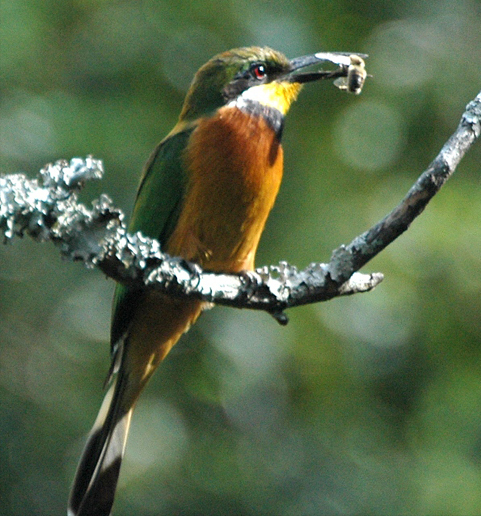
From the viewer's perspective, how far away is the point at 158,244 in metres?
2.58

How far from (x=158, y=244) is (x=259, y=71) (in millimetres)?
1441

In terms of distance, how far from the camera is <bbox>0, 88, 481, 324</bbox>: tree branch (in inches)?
87.0

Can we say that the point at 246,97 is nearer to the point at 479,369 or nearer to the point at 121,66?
the point at 121,66

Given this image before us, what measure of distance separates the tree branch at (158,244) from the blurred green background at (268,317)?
1.25 metres

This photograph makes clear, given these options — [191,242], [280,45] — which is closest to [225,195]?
[191,242]

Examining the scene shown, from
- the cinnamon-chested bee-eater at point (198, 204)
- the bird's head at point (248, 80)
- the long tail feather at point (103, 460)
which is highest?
the bird's head at point (248, 80)

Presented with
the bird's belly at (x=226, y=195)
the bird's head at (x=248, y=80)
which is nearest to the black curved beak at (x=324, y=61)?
the bird's head at (x=248, y=80)

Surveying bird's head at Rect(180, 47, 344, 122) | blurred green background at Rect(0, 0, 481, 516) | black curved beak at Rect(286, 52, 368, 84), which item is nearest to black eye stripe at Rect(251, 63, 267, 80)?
bird's head at Rect(180, 47, 344, 122)

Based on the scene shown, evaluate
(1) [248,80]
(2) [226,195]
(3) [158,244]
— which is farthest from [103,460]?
(1) [248,80]

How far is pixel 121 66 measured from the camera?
4.60 meters

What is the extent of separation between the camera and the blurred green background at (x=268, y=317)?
399 cm

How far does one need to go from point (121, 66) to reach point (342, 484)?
2.31 meters

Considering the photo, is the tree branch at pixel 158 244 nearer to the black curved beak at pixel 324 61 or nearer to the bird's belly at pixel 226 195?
the bird's belly at pixel 226 195

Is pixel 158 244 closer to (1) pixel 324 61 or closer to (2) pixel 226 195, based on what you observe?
(2) pixel 226 195
